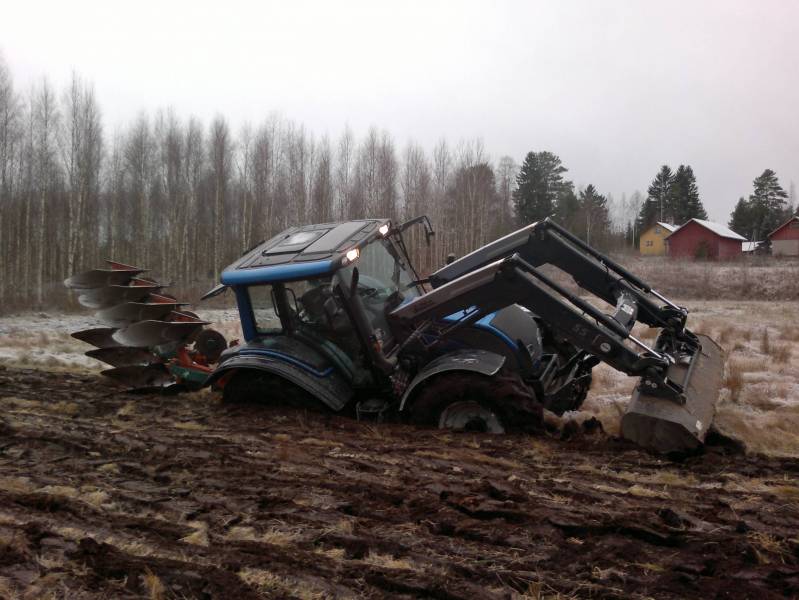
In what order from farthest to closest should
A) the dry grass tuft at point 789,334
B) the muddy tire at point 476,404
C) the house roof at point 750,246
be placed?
the house roof at point 750,246 → the dry grass tuft at point 789,334 → the muddy tire at point 476,404

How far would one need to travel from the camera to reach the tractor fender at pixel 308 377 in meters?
5.65

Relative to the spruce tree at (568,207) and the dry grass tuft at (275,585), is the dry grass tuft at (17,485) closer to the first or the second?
the dry grass tuft at (275,585)

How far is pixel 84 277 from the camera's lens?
7.29 metres

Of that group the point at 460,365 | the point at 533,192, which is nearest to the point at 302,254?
the point at 460,365

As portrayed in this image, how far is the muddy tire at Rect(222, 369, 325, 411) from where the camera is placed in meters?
5.95

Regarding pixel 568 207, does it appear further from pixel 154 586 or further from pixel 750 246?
pixel 154 586

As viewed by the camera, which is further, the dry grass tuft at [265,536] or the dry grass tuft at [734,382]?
the dry grass tuft at [734,382]

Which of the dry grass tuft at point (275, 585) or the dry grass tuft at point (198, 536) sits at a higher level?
the dry grass tuft at point (275, 585)

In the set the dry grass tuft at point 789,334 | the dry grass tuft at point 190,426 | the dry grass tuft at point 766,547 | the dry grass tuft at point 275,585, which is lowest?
the dry grass tuft at point 275,585

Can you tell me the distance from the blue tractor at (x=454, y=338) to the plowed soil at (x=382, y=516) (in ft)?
1.11

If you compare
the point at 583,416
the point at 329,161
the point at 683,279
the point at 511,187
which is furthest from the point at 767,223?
the point at 583,416

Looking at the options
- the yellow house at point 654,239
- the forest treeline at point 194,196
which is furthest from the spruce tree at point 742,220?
the forest treeline at point 194,196

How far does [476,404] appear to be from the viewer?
16.8ft

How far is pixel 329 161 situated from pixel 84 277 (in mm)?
30995
